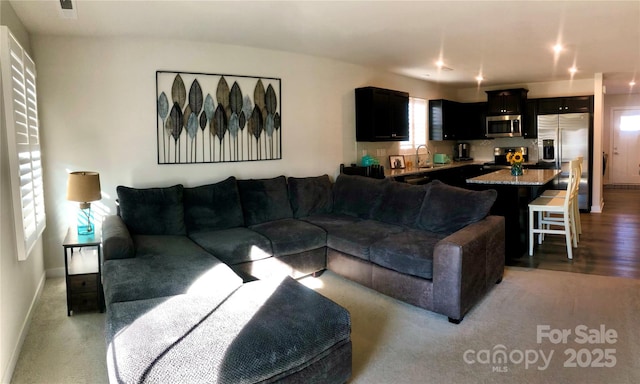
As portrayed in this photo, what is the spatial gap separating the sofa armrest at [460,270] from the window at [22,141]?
283 cm

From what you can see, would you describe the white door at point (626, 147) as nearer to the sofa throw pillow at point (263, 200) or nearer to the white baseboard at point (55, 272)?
the sofa throw pillow at point (263, 200)

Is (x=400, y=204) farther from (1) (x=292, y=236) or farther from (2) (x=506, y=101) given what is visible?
(2) (x=506, y=101)

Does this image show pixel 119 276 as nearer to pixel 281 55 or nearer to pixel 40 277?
pixel 40 277

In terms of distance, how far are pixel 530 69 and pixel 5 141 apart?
6590mm

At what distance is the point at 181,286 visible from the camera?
256cm

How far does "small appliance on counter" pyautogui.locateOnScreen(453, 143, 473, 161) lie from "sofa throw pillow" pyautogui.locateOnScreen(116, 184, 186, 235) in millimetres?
6433

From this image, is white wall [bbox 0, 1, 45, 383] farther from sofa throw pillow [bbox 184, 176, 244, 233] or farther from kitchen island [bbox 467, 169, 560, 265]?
kitchen island [bbox 467, 169, 560, 265]

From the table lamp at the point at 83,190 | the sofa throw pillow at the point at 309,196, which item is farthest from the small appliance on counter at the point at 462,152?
the table lamp at the point at 83,190

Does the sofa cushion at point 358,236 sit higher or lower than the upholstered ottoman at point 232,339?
higher

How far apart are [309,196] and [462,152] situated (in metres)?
5.13

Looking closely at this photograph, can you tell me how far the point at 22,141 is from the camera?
277 cm

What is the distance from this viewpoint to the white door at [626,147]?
10.2 m

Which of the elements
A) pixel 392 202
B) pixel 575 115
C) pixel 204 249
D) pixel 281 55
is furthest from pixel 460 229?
pixel 575 115

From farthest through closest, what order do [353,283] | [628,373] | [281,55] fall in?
[281,55] → [353,283] → [628,373]
